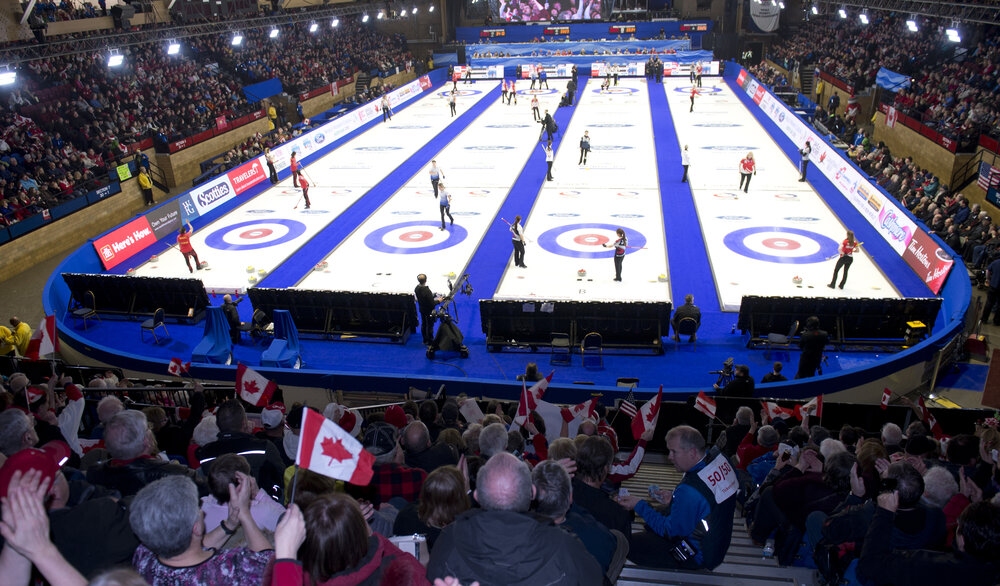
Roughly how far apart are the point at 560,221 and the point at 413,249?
5.22m

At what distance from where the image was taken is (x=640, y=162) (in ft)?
→ 95.2

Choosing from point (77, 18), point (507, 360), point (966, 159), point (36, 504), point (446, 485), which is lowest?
point (507, 360)

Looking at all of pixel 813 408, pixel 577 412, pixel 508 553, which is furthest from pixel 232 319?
pixel 508 553

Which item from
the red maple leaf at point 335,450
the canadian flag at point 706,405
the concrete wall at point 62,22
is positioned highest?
the concrete wall at point 62,22

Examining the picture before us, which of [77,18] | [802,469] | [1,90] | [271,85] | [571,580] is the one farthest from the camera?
[271,85]

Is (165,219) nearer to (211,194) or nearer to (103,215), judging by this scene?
(211,194)

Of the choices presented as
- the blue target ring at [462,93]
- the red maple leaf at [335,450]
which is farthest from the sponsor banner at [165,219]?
the blue target ring at [462,93]

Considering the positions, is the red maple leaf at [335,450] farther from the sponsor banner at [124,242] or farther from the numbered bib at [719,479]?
the sponsor banner at [124,242]

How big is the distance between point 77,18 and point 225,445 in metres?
37.1

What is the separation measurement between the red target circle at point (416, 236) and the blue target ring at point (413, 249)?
1.62 feet

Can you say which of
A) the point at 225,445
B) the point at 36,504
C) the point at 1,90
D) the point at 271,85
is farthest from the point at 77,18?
the point at 36,504

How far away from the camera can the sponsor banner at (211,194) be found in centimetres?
2477

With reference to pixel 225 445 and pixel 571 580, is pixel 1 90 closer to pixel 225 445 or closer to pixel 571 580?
pixel 225 445

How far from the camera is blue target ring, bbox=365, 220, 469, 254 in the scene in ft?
67.8
